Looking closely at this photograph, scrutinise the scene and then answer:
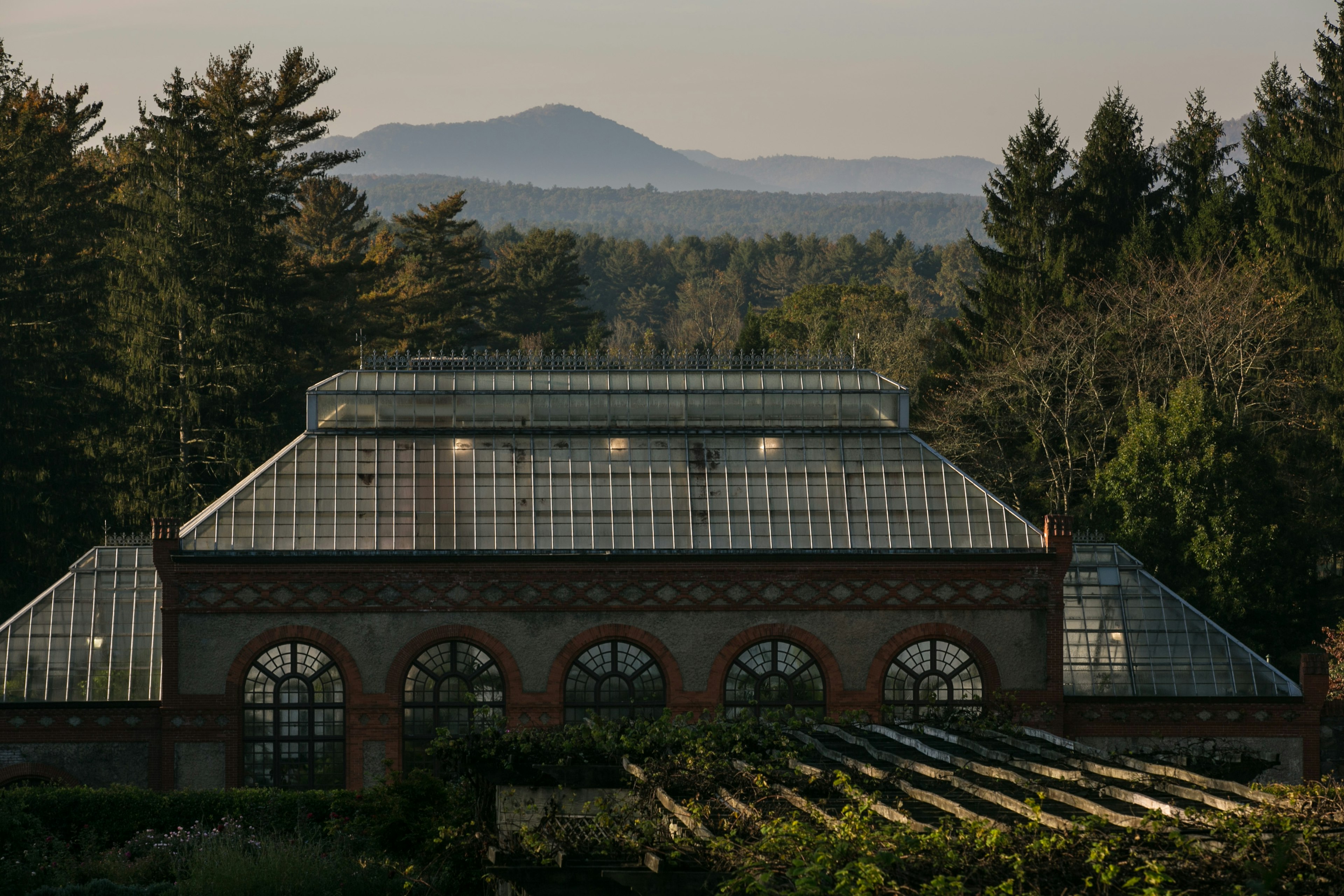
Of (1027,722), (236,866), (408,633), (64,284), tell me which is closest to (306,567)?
(408,633)

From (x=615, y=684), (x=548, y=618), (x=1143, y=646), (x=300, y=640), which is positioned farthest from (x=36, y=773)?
(x=1143, y=646)

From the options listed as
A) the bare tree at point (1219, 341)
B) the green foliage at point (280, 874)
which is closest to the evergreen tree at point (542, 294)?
the bare tree at point (1219, 341)

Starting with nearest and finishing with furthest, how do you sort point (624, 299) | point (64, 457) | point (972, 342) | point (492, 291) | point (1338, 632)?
point (1338, 632)
point (64, 457)
point (972, 342)
point (492, 291)
point (624, 299)

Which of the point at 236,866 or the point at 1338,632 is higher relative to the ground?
the point at 1338,632

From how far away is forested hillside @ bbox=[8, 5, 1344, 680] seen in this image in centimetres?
4144

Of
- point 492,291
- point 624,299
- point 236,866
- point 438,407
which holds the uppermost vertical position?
point 624,299

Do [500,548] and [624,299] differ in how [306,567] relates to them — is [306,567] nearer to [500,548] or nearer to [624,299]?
[500,548]

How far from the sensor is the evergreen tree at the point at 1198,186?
58531 mm

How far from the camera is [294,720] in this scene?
27.3 meters

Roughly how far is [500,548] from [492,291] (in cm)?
5895

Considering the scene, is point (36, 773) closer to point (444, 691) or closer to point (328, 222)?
point (444, 691)

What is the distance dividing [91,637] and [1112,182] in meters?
49.4

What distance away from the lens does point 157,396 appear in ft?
173

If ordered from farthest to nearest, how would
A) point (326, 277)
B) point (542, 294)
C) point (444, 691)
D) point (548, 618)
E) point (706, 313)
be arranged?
point (706, 313) → point (542, 294) → point (326, 277) → point (548, 618) → point (444, 691)
